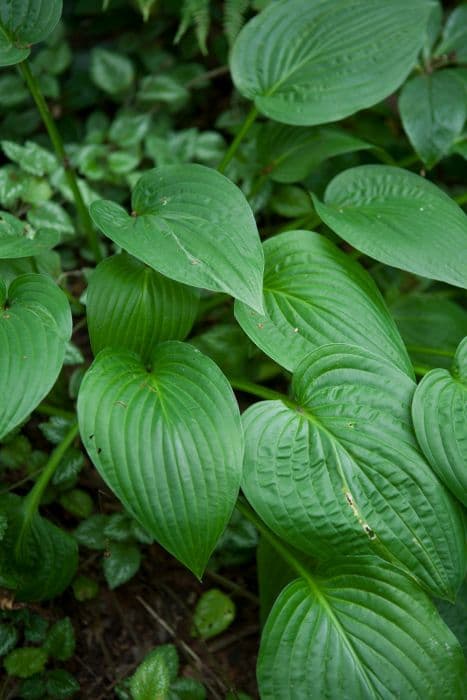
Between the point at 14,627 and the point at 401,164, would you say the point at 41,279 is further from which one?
the point at 401,164

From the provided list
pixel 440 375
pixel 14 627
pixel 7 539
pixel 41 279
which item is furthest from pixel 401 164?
pixel 14 627

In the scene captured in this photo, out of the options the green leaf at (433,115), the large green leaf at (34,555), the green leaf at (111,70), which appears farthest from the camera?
the green leaf at (111,70)

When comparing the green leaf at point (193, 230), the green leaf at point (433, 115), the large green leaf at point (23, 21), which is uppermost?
the large green leaf at point (23, 21)

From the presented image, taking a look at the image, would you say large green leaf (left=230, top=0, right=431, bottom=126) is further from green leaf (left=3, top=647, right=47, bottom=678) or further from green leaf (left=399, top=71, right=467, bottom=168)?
green leaf (left=3, top=647, right=47, bottom=678)

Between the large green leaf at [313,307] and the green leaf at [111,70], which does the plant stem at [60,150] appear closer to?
the green leaf at [111,70]

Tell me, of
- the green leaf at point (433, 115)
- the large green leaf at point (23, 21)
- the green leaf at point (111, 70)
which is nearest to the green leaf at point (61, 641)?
the large green leaf at point (23, 21)

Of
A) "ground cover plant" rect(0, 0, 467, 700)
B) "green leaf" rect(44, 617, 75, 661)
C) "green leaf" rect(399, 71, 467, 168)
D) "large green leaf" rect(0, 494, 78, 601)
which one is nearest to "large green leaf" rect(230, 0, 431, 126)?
"ground cover plant" rect(0, 0, 467, 700)

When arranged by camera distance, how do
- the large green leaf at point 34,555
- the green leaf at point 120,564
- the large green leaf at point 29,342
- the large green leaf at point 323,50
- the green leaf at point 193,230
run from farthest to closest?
the large green leaf at point 323,50, the green leaf at point 120,564, the large green leaf at point 34,555, the green leaf at point 193,230, the large green leaf at point 29,342

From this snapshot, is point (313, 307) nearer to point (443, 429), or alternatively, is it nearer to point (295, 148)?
point (443, 429)
